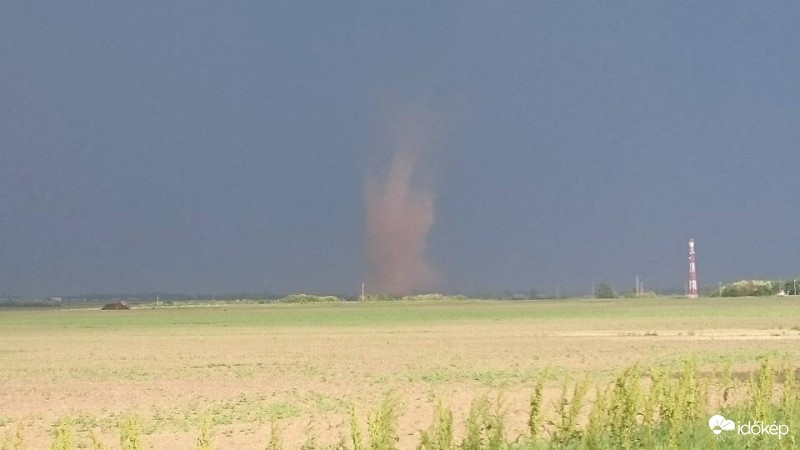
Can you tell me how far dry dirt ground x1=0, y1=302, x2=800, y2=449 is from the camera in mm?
17594

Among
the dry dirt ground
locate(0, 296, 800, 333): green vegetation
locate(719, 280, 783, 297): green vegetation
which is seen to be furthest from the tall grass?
locate(719, 280, 783, 297): green vegetation

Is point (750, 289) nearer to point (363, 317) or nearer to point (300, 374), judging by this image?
point (363, 317)

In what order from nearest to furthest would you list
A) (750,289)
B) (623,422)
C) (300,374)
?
1. (623,422)
2. (300,374)
3. (750,289)

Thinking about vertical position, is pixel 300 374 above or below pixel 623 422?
below

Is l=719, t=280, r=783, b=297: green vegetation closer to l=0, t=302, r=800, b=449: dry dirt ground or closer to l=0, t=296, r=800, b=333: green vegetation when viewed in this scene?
l=0, t=296, r=800, b=333: green vegetation

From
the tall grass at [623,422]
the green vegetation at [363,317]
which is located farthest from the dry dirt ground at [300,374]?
the green vegetation at [363,317]

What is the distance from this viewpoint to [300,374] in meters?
28.4

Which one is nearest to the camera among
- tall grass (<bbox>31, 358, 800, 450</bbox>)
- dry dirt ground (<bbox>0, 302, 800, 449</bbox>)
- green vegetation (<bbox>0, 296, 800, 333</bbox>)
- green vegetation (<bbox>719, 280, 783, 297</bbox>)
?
tall grass (<bbox>31, 358, 800, 450</bbox>)

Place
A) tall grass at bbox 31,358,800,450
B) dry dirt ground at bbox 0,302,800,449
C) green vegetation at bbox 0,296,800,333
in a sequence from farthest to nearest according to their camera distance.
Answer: green vegetation at bbox 0,296,800,333
dry dirt ground at bbox 0,302,800,449
tall grass at bbox 31,358,800,450

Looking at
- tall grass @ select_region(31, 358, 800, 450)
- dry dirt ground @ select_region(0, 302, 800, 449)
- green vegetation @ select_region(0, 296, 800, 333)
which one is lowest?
dry dirt ground @ select_region(0, 302, 800, 449)

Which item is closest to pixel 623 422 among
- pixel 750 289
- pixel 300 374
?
pixel 300 374

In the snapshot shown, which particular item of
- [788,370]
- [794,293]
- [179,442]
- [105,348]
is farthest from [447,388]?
[794,293]

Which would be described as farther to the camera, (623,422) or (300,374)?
(300,374)

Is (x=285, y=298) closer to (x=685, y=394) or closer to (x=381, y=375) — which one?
(x=381, y=375)
